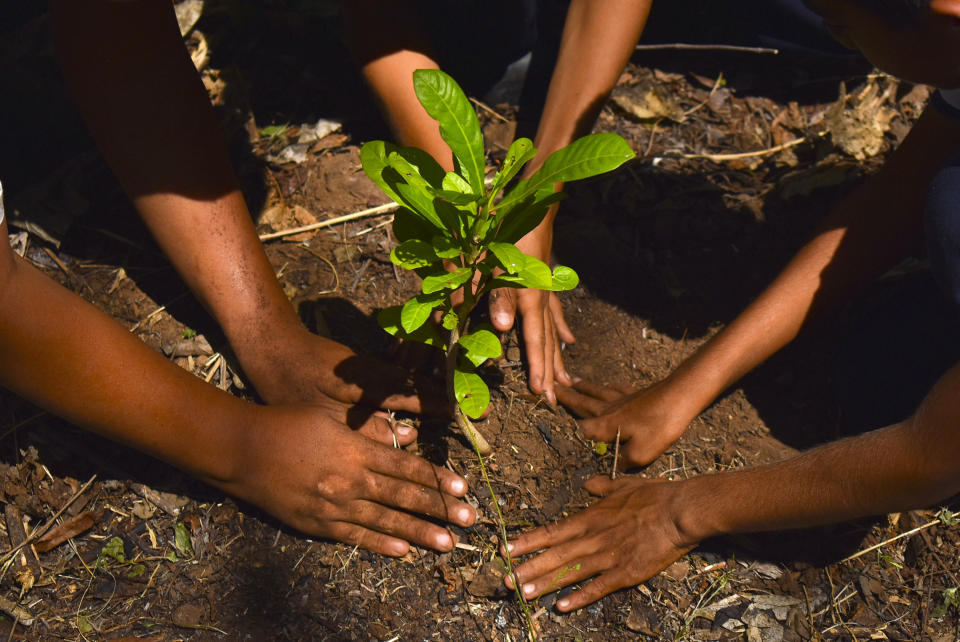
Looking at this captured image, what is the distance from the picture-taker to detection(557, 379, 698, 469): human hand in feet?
6.70

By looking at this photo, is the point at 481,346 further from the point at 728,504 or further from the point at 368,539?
the point at 728,504

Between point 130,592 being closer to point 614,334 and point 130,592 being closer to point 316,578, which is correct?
point 316,578

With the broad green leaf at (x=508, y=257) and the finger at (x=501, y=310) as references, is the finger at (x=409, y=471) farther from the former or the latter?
the broad green leaf at (x=508, y=257)

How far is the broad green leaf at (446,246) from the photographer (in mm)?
1373

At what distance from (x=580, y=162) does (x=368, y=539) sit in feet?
3.75

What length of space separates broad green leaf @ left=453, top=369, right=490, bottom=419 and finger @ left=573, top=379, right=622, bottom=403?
669 mm

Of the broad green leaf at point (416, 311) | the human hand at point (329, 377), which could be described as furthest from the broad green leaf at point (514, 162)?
the human hand at point (329, 377)

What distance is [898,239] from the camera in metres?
2.11

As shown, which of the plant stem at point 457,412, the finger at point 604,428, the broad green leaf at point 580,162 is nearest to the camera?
the broad green leaf at point 580,162

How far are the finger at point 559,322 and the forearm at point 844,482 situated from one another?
61 cm

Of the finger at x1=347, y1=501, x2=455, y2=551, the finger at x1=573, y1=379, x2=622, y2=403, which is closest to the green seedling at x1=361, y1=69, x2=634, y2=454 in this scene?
the finger at x1=347, y1=501, x2=455, y2=551

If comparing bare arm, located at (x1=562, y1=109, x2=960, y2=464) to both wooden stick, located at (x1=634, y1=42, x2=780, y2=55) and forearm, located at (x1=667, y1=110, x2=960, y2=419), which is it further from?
wooden stick, located at (x1=634, y1=42, x2=780, y2=55)

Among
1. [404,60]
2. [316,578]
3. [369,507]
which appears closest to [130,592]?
[316,578]

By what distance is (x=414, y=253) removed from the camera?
1433mm
